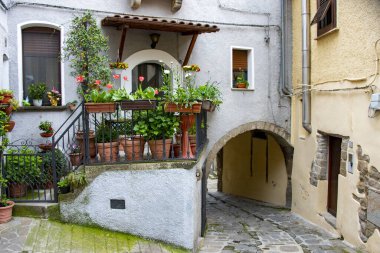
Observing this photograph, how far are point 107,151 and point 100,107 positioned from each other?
728mm

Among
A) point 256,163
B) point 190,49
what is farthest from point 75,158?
point 256,163

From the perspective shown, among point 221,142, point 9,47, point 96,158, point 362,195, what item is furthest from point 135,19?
point 362,195

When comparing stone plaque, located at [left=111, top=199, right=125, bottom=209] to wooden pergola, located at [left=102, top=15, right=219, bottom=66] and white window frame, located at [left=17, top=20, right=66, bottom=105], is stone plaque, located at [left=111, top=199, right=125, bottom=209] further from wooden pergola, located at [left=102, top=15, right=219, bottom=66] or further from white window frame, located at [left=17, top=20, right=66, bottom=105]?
wooden pergola, located at [left=102, top=15, right=219, bottom=66]

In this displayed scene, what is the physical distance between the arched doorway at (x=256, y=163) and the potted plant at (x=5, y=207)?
11.4ft

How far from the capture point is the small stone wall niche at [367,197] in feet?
A: 21.5

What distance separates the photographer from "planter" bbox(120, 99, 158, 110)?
5.96 metres

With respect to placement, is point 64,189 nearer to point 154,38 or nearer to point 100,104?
point 100,104

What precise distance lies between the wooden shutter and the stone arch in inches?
56.9

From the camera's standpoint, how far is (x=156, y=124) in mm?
6168

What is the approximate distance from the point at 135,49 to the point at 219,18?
2.27 meters

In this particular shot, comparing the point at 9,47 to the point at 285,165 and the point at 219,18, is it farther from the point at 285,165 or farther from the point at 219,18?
the point at 285,165

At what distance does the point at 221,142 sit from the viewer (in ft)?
31.1

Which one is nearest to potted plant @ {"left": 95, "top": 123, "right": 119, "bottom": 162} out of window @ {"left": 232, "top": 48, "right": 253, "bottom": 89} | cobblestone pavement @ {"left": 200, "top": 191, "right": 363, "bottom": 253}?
cobblestone pavement @ {"left": 200, "top": 191, "right": 363, "bottom": 253}

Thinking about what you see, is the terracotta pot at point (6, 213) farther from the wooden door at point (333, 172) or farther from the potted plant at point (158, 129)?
the wooden door at point (333, 172)
